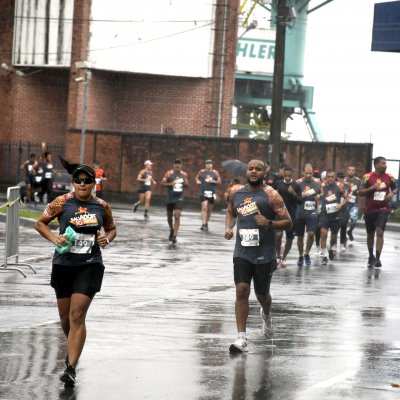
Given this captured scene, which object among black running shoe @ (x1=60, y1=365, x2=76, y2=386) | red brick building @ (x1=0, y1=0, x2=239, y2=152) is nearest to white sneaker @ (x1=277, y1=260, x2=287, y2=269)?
black running shoe @ (x1=60, y1=365, x2=76, y2=386)

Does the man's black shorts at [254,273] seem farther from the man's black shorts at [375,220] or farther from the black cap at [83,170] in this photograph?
the man's black shorts at [375,220]

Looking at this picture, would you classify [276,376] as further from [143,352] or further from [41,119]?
[41,119]

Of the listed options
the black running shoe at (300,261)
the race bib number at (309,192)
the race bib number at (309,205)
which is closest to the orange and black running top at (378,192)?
the race bib number at (309,192)

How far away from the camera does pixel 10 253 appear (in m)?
18.6

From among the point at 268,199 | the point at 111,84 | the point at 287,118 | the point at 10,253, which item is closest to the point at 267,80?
the point at 287,118

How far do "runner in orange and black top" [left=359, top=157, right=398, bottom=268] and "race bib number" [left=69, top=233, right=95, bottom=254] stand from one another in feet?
40.8

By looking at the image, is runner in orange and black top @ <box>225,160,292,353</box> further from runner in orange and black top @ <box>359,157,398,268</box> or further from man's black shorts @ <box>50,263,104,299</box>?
runner in orange and black top @ <box>359,157,398,268</box>

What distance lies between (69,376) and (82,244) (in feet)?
3.63

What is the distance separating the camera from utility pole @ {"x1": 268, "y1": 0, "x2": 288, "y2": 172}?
3519 centimetres

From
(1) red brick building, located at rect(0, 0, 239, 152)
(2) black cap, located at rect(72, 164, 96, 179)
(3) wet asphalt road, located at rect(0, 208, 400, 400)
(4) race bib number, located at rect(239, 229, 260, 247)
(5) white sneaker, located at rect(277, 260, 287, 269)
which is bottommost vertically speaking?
(5) white sneaker, located at rect(277, 260, 287, 269)

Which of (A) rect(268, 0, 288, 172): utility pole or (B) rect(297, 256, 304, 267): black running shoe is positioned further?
(A) rect(268, 0, 288, 172): utility pole

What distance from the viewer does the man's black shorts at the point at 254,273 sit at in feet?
39.0

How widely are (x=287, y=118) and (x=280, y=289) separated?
56010 millimetres

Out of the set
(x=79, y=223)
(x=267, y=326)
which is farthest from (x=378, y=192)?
(x=79, y=223)
